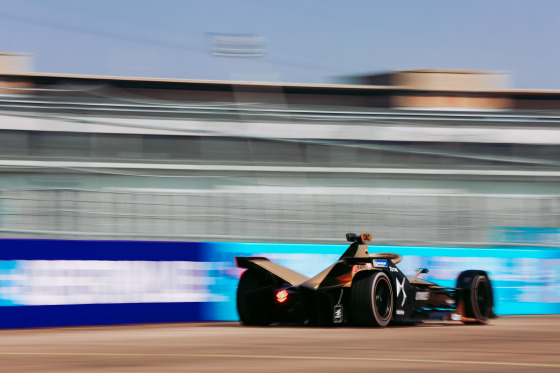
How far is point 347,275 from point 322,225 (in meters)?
6.22

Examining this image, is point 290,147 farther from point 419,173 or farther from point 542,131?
point 542,131

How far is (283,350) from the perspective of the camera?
6574mm

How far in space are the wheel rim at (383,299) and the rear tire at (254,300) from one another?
1367mm

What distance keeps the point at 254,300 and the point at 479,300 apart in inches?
130

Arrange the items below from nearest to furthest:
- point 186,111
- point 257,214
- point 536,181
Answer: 1. point 257,214
2. point 536,181
3. point 186,111

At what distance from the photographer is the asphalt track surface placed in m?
5.27

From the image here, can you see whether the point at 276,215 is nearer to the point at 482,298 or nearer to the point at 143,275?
the point at 143,275

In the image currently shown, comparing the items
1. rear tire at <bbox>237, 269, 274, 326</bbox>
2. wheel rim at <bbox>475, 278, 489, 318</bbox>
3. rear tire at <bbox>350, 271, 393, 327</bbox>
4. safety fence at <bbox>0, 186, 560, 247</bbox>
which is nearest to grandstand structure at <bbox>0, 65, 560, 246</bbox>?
safety fence at <bbox>0, 186, 560, 247</bbox>

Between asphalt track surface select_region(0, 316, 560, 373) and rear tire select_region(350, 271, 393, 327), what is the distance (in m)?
0.17

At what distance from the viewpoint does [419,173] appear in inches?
1027

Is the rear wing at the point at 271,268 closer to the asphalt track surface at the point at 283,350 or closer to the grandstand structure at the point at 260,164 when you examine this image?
the asphalt track surface at the point at 283,350

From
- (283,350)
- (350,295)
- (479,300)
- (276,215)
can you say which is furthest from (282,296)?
(276,215)

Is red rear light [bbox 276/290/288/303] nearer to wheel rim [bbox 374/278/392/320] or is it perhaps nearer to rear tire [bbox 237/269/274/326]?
rear tire [bbox 237/269/274/326]

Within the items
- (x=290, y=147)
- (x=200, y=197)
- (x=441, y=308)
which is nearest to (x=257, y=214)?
(x=200, y=197)
